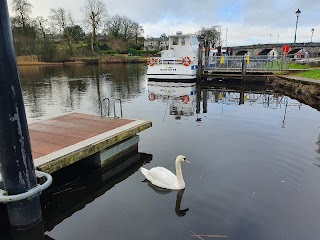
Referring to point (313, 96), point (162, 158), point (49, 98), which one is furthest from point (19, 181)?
point (313, 96)

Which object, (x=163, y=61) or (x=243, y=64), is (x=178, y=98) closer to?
(x=163, y=61)

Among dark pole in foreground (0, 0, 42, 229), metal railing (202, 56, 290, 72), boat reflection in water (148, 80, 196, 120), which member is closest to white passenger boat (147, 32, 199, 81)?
boat reflection in water (148, 80, 196, 120)

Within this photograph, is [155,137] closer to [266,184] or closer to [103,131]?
[103,131]

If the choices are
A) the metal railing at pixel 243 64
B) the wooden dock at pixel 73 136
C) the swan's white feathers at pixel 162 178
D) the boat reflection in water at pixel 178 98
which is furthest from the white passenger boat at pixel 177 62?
the swan's white feathers at pixel 162 178

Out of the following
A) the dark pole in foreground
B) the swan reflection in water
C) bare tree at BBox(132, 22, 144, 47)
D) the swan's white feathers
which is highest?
bare tree at BBox(132, 22, 144, 47)

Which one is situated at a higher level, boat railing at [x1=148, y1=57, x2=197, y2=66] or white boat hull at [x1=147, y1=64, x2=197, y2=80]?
boat railing at [x1=148, y1=57, x2=197, y2=66]

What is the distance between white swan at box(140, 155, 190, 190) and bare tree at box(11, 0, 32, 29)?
206 feet

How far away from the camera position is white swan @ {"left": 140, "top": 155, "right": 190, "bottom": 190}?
222 inches

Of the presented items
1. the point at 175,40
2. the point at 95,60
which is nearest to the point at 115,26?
the point at 95,60

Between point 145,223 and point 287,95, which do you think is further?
point 287,95

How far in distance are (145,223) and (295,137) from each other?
6.94m

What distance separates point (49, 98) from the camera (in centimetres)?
1783

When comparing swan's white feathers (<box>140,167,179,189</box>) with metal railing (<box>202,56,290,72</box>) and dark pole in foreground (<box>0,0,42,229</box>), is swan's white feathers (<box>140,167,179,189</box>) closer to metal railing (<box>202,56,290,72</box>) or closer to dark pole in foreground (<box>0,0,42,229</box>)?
dark pole in foreground (<box>0,0,42,229</box>)

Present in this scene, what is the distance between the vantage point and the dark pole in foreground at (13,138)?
138 inches
